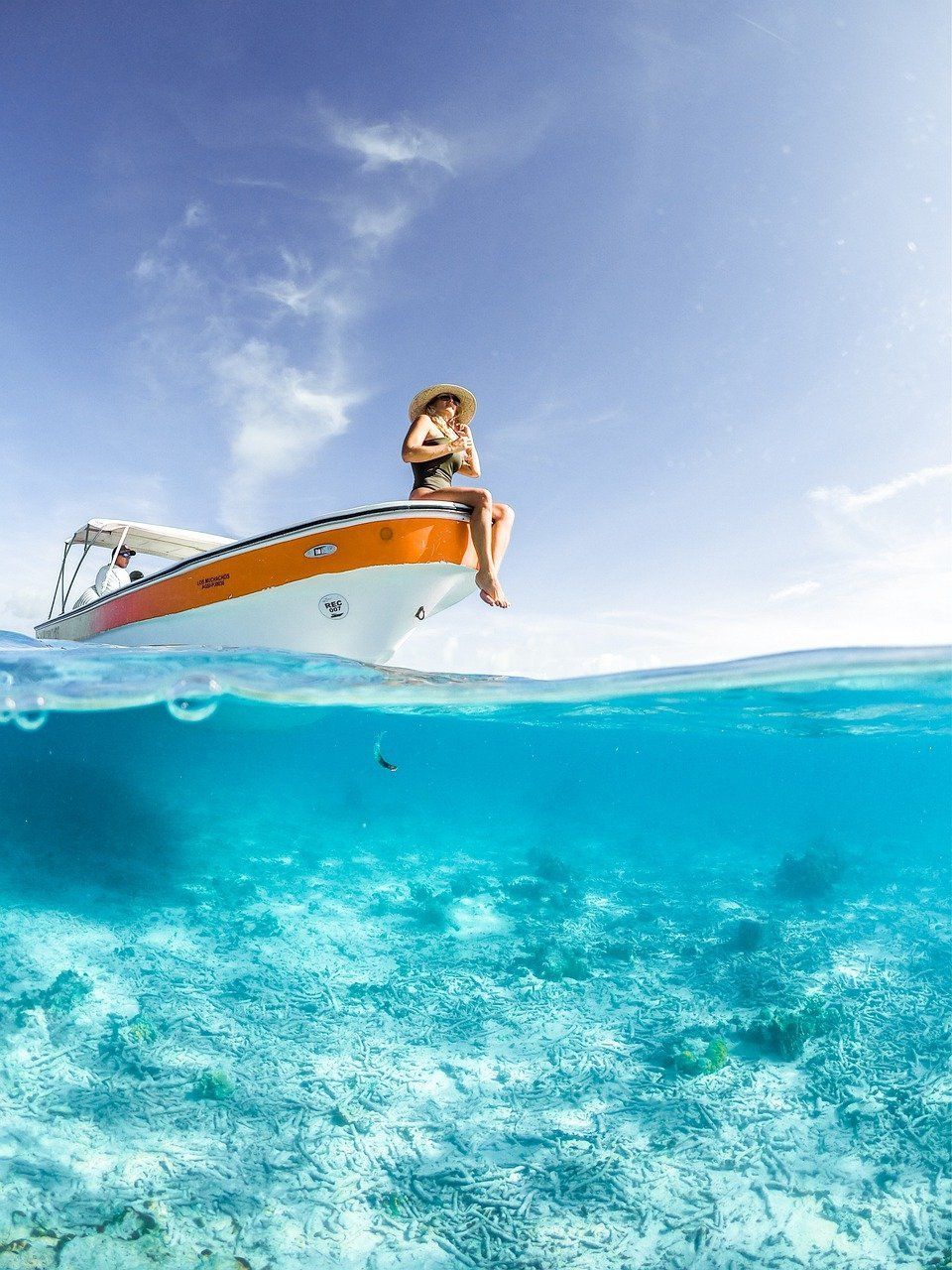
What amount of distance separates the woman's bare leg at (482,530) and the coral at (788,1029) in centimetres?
540

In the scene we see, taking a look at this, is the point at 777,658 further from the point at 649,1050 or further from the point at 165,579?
the point at 165,579

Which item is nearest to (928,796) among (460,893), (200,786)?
(460,893)

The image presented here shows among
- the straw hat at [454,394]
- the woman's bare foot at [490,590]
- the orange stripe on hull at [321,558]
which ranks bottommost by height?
the woman's bare foot at [490,590]

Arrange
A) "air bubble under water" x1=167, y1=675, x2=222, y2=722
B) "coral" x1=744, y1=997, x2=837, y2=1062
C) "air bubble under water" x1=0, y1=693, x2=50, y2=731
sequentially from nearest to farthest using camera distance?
1. "coral" x1=744, y1=997, x2=837, y2=1062
2. "air bubble under water" x1=167, y1=675, x2=222, y2=722
3. "air bubble under water" x1=0, y1=693, x2=50, y2=731

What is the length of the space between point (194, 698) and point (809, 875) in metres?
12.2

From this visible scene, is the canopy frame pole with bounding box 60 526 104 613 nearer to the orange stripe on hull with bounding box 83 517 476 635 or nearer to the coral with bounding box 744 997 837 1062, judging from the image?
the orange stripe on hull with bounding box 83 517 476 635

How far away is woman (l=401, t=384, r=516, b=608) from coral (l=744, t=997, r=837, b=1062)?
17.8ft

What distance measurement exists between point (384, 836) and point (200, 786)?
749 centimetres

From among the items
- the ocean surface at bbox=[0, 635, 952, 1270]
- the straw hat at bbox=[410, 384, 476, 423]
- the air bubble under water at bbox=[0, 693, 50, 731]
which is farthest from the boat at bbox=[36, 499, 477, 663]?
the air bubble under water at bbox=[0, 693, 50, 731]

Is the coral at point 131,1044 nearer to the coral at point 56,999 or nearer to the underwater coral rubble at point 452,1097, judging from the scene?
the underwater coral rubble at point 452,1097

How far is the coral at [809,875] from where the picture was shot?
11.9 meters

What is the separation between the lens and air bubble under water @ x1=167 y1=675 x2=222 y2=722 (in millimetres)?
9492

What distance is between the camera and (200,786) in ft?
74.6


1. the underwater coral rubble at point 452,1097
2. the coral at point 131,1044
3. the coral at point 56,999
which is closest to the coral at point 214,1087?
the underwater coral rubble at point 452,1097
